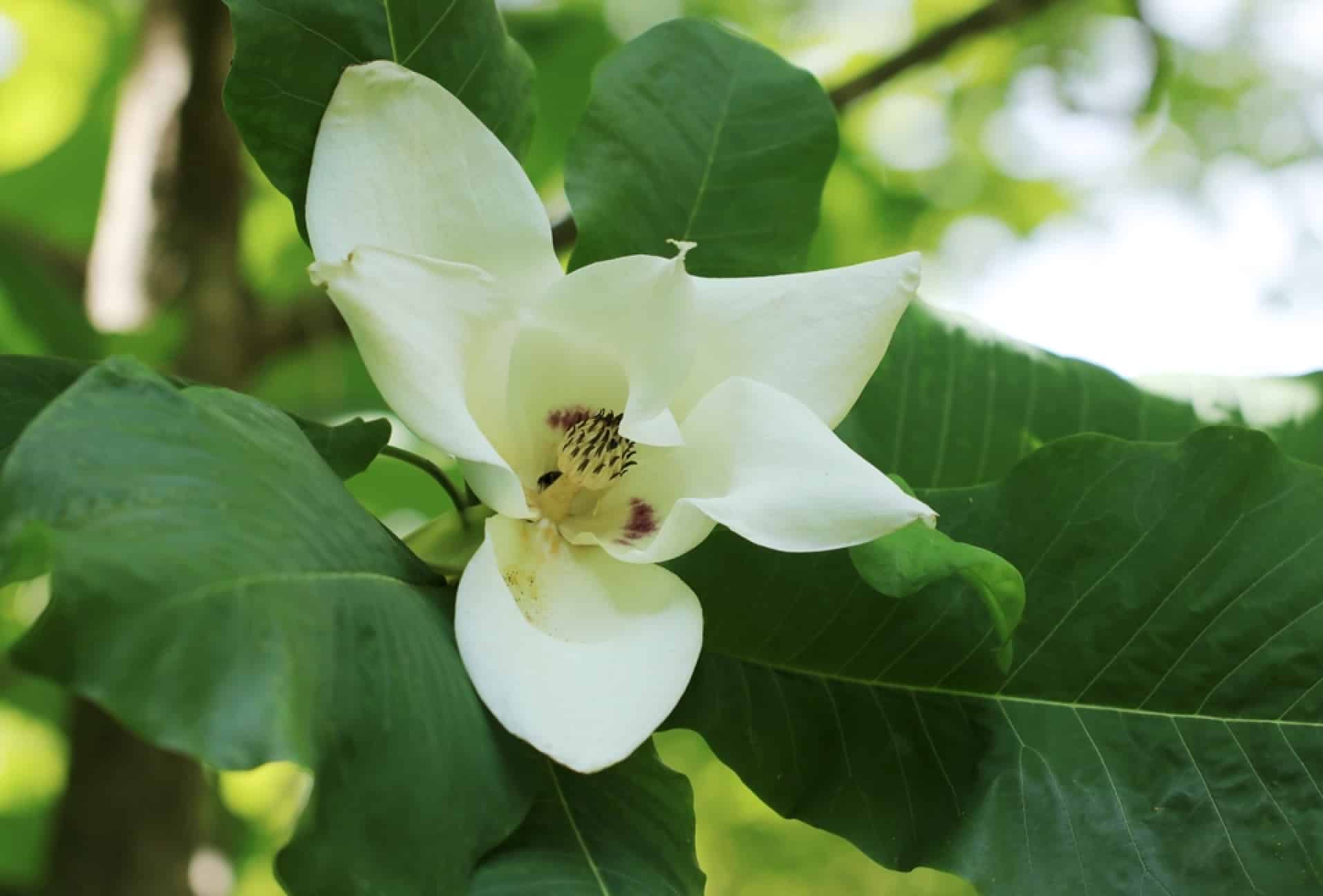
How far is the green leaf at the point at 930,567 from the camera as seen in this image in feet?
1.71

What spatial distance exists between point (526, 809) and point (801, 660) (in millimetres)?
214

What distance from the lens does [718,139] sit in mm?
763

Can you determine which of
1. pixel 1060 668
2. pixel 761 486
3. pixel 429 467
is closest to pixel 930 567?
pixel 761 486

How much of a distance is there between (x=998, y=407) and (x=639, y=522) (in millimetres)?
373

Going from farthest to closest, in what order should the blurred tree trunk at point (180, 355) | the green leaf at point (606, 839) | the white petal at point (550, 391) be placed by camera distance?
the blurred tree trunk at point (180, 355)
the white petal at point (550, 391)
the green leaf at point (606, 839)

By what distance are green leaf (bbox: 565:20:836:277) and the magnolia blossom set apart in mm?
104

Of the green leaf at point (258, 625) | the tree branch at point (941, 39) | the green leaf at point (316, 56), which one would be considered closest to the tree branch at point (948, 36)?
the tree branch at point (941, 39)

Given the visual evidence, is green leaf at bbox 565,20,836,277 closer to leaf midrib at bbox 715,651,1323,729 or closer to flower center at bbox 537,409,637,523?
flower center at bbox 537,409,637,523

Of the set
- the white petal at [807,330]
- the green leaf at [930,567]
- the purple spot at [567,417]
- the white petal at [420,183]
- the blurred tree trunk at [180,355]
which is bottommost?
the blurred tree trunk at [180,355]

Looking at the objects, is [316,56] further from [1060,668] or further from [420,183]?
[1060,668]

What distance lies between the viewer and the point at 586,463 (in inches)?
25.6

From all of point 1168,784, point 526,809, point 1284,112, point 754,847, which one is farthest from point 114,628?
point 1284,112

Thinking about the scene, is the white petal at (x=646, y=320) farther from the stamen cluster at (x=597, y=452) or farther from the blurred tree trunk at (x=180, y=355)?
the blurred tree trunk at (x=180, y=355)

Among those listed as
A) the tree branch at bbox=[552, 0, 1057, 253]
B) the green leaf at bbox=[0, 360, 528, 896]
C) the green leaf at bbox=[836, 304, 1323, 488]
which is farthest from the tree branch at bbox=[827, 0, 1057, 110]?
the green leaf at bbox=[0, 360, 528, 896]
